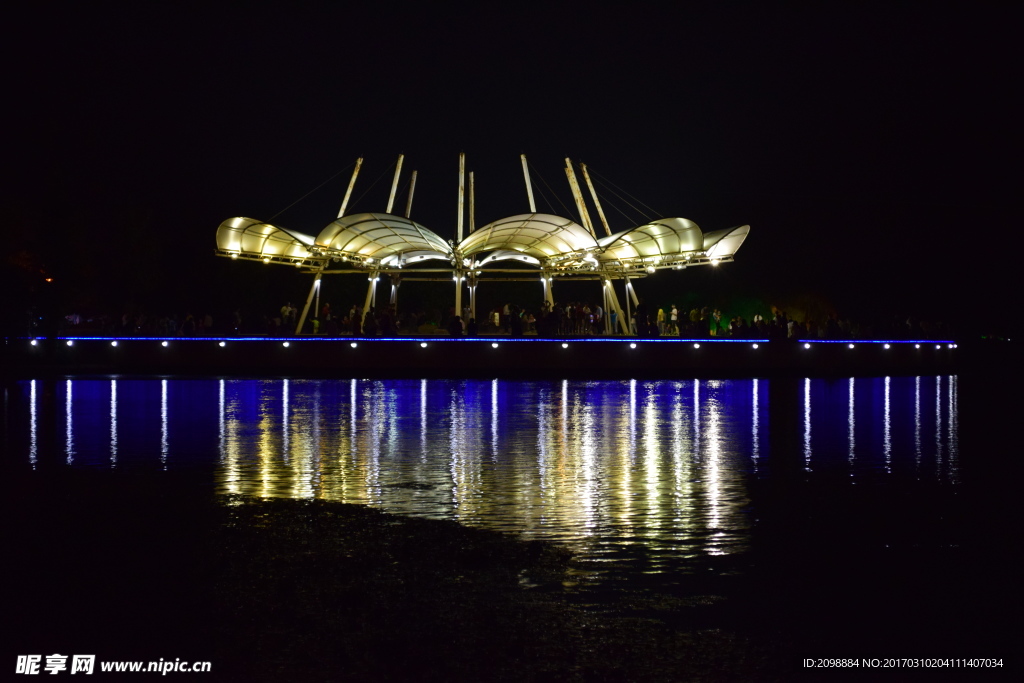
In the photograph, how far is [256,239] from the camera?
113ft

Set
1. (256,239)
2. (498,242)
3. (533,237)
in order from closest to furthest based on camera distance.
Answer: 1. (256,239)
2. (533,237)
3. (498,242)

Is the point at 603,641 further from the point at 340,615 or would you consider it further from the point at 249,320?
the point at 249,320

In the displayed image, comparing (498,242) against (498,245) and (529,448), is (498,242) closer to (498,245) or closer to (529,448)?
(498,245)

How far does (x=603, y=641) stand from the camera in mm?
4371

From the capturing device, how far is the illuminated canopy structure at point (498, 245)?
3231 centimetres

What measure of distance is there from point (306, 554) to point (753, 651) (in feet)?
9.32

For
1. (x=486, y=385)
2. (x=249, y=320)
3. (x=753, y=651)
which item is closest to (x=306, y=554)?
(x=753, y=651)

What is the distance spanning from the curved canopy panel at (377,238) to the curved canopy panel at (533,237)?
5.06ft

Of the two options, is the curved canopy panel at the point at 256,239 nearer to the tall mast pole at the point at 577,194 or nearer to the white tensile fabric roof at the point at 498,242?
the white tensile fabric roof at the point at 498,242

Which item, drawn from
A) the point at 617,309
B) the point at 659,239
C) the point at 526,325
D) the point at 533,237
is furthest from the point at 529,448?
the point at 526,325

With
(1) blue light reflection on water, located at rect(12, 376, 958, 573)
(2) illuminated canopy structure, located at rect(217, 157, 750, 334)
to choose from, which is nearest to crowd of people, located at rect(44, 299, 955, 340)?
(2) illuminated canopy structure, located at rect(217, 157, 750, 334)

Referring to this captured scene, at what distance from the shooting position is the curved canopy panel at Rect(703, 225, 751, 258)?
32594mm

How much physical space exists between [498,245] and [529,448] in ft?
87.9

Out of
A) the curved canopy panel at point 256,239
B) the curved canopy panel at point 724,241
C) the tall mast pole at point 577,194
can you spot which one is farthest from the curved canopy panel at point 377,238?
the curved canopy panel at point 724,241
